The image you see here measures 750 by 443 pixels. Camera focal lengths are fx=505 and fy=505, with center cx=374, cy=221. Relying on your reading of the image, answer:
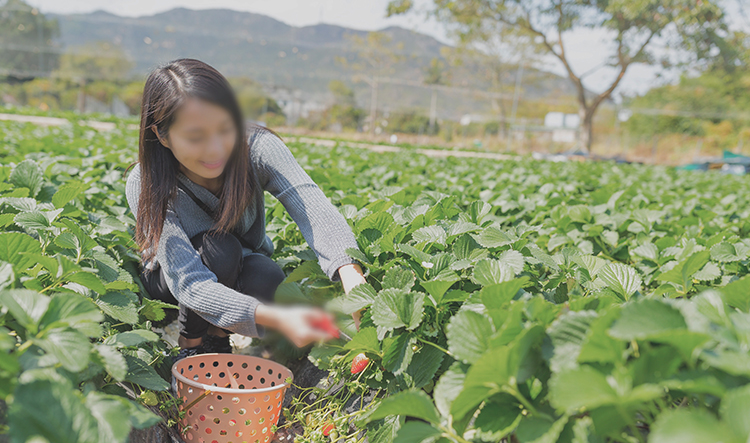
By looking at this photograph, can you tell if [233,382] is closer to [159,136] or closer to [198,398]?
[198,398]

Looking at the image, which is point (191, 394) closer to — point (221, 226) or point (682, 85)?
point (221, 226)

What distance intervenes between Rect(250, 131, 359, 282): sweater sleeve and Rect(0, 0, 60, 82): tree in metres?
31.4

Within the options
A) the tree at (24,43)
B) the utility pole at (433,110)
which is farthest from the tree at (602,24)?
the tree at (24,43)

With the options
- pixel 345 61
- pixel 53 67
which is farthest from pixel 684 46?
pixel 53 67

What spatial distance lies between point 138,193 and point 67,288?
622 mm

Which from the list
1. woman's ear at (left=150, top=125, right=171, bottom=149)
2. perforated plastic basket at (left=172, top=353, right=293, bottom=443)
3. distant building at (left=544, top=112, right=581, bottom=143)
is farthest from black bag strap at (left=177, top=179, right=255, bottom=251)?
distant building at (left=544, top=112, right=581, bottom=143)

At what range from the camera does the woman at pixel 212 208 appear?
143 centimetres

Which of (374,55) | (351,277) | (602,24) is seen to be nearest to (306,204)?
(351,277)

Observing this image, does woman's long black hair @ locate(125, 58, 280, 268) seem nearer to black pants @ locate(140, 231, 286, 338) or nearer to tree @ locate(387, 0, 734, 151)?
black pants @ locate(140, 231, 286, 338)

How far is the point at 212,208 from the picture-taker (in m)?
1.84

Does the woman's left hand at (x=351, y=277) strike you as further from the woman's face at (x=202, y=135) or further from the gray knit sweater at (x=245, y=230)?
the woman's face at (x=202, y=135)

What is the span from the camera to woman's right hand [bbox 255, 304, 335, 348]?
41.3 inches

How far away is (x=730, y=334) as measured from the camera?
2.26ft

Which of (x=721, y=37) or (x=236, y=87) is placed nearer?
(x=236, y=87)
